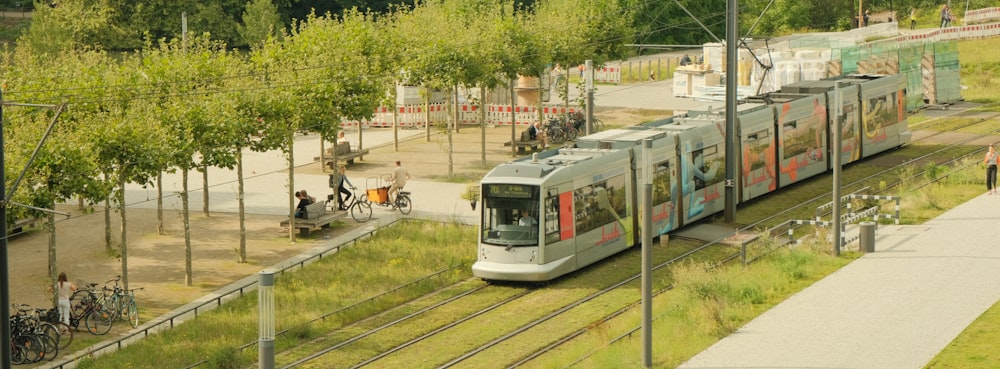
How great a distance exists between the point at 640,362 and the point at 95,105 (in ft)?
55.6

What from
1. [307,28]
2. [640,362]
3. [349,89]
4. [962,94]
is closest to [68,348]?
[640,362]

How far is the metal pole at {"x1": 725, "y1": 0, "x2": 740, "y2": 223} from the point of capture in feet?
111

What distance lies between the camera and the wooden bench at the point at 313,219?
3488 cm

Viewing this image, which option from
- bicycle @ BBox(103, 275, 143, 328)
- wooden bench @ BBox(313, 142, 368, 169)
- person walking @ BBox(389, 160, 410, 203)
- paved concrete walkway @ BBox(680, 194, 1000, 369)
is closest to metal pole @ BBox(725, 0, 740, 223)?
paved concrete walkway @ BBox(680, 194, 1000, 369)

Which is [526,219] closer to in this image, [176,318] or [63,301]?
[176,318]

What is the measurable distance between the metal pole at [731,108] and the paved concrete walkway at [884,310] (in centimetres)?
381

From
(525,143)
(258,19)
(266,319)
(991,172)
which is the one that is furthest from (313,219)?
(258,19)

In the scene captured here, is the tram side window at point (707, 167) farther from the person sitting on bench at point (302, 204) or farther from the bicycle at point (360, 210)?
the person sitting on bench at point (302, 204)

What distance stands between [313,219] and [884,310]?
15.6 metres

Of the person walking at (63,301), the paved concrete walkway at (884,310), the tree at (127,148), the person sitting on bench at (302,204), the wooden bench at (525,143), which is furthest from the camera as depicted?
the wooden bench at (525,143)

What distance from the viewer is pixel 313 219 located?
35219 millimetres

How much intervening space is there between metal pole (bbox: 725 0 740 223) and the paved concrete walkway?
12.5 ft

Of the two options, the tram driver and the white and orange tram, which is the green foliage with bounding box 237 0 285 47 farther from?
the tram driver

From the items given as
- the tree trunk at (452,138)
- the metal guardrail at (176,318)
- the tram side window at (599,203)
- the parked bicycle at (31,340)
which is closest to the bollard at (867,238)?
the tram side window at (599,203)
